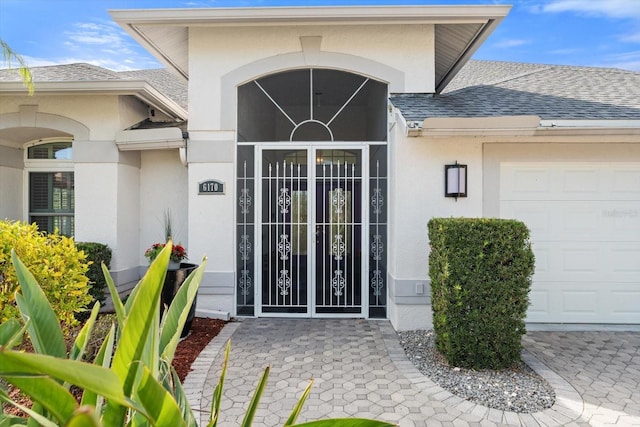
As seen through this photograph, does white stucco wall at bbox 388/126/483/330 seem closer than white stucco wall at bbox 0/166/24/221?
Yes

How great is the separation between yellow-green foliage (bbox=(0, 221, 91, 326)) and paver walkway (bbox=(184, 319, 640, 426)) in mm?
1544

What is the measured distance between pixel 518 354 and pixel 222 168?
5.11m

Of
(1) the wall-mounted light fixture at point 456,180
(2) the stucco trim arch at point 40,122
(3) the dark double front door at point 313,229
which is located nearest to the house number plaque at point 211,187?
(3) the dark double front door at point 313,229

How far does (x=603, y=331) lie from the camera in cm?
611

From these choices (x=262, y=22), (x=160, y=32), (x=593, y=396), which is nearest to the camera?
(x=593, y=396)

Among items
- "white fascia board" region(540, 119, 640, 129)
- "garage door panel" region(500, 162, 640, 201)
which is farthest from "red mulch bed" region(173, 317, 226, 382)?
"white fascia board" region(540, 119, 640, 129)

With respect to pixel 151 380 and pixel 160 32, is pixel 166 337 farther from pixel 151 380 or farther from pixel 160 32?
pixel 160 32

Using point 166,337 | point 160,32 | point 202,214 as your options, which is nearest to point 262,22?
point 160,32

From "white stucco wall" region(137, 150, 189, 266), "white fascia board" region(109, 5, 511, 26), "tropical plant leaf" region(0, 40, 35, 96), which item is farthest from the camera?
"white stucco wall" region(137, 150, 189, 266)

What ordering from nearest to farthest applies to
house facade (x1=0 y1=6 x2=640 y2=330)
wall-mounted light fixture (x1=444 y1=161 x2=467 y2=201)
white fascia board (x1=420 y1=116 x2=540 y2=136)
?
white fascia board (x1=420 y1=116 x2=540 y2=136) < wall-mounted light fixture (x1=444 y1=161 x2=467 y2=201) < house facade (x1=0 y1=6 x2=640 y2=330)

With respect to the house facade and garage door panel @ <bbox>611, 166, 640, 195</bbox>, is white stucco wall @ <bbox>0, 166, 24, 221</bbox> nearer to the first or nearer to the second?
the house facade

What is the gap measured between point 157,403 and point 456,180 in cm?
566

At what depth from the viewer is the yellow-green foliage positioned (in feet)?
12.6

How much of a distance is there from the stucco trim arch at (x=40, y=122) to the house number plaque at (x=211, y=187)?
2.67m
